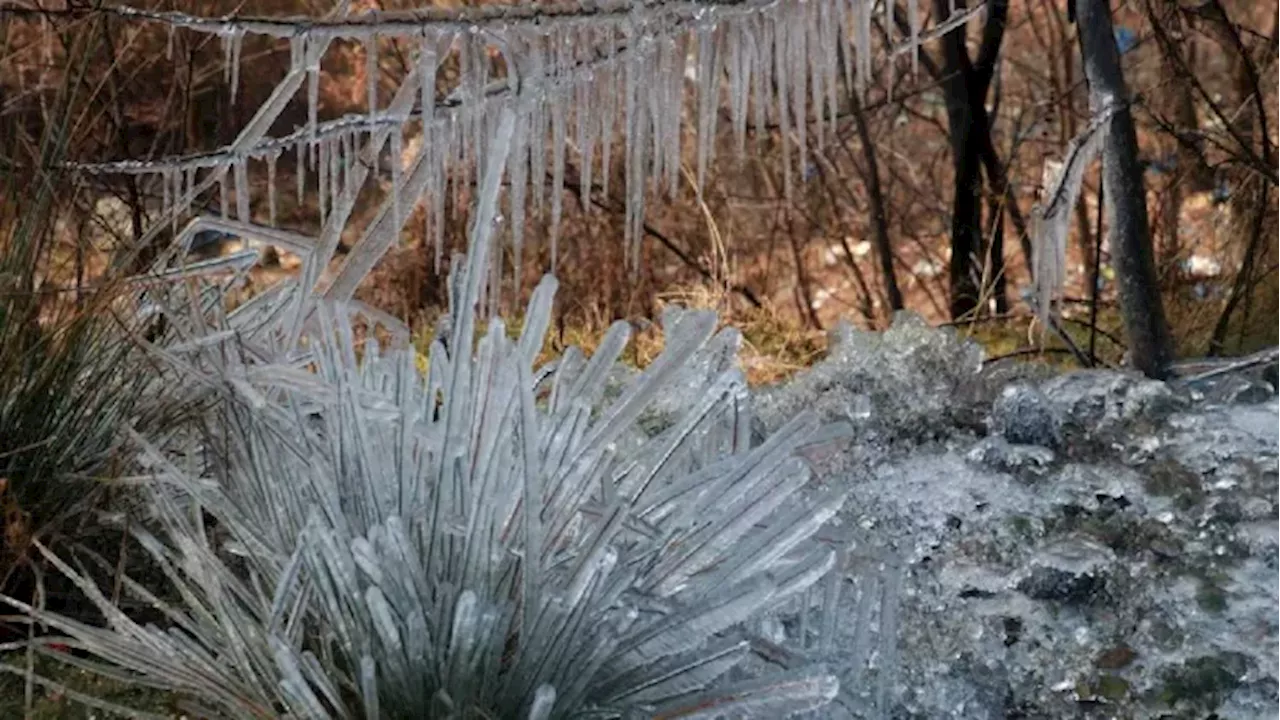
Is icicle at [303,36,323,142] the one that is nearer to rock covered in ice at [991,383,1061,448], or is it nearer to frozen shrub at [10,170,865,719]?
frozen shrub at [10,170,865,719]

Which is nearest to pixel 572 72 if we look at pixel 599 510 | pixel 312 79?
pixel 312 79

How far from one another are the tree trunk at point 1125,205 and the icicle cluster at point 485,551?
4.85 feet

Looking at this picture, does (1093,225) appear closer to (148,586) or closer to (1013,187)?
(1013,187)

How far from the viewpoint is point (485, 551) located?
4.43 ft

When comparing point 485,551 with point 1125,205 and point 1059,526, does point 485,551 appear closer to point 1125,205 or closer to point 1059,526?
point 1059,526

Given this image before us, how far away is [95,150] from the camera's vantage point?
4.00 metres

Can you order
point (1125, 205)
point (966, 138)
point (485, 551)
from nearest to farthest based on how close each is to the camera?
point (485, 551)
point (1125, 205)
point (966, 138)

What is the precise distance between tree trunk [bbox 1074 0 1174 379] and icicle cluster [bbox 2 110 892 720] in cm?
148

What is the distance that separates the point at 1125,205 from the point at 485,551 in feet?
6.35

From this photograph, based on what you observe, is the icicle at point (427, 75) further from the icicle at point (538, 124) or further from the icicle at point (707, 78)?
the icicle at point (707, 78)

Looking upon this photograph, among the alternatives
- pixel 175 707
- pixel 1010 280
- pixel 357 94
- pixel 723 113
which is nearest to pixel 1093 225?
pixel 1010 280

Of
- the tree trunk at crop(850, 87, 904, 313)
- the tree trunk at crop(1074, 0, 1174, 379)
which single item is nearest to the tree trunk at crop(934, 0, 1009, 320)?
the tree trunk at crop(850, 87, 904, 313)

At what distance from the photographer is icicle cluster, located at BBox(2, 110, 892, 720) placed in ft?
4.22

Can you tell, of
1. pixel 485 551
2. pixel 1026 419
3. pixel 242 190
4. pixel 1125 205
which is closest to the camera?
pixel 485 551
